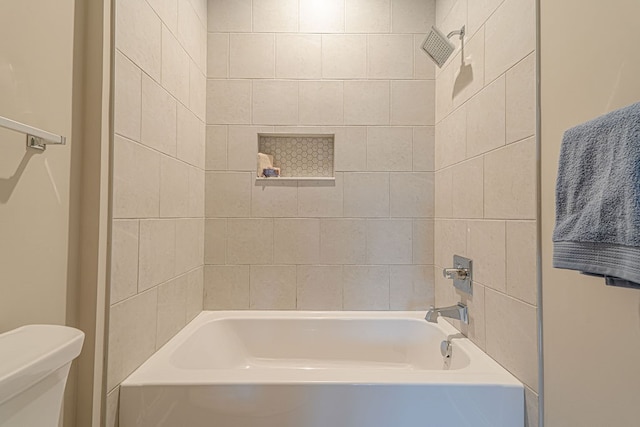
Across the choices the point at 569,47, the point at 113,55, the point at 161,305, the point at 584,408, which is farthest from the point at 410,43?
the point at 161,305

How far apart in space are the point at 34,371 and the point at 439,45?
1.85m

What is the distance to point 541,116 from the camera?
91 centimetres

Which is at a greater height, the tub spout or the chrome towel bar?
the chrome towel bar

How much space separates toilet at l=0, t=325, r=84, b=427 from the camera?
0.50 metres

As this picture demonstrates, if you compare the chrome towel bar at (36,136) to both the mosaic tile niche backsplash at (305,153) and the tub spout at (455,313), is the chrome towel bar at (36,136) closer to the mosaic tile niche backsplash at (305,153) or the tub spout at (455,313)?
the mosaic tile niche backsplash at (305,153)

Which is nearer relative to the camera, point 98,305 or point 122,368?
point 98,305

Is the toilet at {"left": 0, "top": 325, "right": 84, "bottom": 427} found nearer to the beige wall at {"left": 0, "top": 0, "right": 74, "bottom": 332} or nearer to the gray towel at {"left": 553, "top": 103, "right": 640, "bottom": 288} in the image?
the beige wall at {"left": 0, "top": 0, "right": 74, "bottom": 332}

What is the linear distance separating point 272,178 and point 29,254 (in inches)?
46.8

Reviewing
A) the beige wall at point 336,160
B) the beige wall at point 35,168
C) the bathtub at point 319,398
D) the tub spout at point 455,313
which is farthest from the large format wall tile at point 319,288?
the beige wall at point 35,168

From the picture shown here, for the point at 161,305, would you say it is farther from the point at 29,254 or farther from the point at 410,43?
the point at 410,43

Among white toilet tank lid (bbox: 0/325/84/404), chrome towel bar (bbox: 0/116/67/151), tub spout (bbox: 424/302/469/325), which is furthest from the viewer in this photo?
tub spout (bbox: 424/302/469/325)

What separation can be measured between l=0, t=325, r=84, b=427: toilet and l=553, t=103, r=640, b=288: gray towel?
44.0 inches

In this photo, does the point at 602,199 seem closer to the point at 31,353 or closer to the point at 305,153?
the point at 31,353

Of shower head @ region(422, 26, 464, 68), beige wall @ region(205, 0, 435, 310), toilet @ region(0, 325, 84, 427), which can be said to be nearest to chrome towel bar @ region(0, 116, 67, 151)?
toilet @ region(0, 325, 84, 427)
